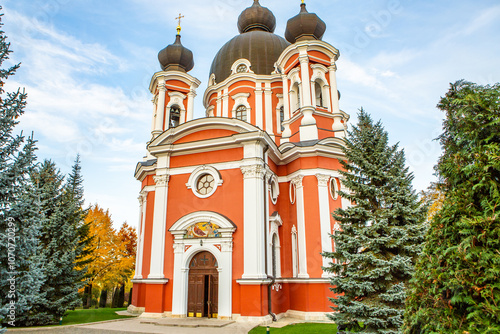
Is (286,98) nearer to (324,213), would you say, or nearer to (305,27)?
(305,27)

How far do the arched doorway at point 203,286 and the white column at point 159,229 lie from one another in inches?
51.9

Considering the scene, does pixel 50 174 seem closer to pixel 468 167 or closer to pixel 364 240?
pixel 364 240

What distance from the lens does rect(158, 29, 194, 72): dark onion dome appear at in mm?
19938

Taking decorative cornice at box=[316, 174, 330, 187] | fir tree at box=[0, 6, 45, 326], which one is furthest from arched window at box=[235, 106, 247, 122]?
fir tree at box=[0, 6, 45, 326]

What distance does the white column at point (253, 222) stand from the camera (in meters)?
12.2

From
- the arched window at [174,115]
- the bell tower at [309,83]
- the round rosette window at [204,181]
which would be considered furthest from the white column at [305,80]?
the arched window at [174,115]

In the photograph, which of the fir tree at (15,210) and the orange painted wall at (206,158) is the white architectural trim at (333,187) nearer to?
the orange painted wall at (206,158)

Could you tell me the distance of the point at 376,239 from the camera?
7973mm

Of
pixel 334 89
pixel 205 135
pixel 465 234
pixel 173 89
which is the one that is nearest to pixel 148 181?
pixel 205 135

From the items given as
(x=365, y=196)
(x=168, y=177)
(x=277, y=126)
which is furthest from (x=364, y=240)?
(x=277, y=126)

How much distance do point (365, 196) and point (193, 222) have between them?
7182 millimetres

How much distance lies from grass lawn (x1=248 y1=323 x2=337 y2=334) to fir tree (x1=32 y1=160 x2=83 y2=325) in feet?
23.4

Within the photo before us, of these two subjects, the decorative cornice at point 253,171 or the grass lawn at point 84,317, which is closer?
the grass lawn at point 84,317

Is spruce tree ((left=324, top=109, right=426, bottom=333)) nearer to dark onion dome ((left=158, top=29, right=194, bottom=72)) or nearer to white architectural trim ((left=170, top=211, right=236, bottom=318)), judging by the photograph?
white architectural trim ((left=170, top=211, right=236, bottom=318))
